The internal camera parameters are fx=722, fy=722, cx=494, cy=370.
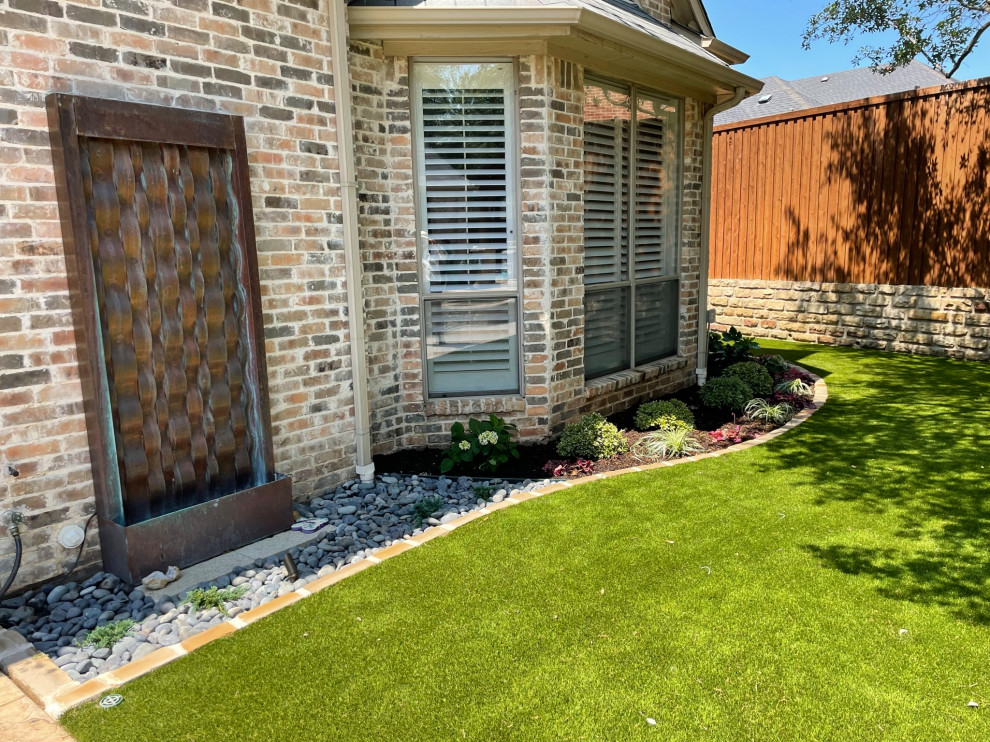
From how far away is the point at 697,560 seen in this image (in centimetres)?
390

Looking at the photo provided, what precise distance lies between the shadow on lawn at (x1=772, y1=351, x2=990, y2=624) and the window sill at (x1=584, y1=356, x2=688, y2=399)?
1.47 metres

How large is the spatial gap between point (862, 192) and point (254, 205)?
9040 mm

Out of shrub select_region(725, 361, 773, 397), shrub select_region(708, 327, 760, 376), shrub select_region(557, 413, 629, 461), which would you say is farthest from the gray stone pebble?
shrub select_region(708, 327, 760, 376)

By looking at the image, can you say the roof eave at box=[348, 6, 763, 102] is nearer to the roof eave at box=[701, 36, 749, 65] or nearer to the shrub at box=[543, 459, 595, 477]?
the roof eave at box=[701, 36, 749, 65]

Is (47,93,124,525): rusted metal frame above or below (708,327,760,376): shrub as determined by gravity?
above

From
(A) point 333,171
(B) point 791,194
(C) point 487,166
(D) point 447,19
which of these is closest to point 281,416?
(A) point 333,171

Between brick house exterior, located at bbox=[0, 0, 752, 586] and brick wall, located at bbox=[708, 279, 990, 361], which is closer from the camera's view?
Answer: brick house exterior, located at bbox=[0, 0, 752, 586]

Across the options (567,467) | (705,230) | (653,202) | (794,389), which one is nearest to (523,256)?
(567,467)

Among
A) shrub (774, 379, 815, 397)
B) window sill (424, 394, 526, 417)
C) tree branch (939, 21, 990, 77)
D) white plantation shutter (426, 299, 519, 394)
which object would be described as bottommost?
shrub (774, 379, 815, 397)

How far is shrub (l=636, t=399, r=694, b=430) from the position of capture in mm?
6215

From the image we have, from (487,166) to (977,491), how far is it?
417 cm

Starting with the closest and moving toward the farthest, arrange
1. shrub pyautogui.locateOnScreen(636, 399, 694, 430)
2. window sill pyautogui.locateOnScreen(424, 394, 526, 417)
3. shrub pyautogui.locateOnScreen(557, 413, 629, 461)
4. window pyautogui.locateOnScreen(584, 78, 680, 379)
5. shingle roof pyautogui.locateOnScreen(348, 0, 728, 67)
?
1. shingle roof pyautogui.locateOnScreen(348, 0, 728, 67)
2. shrub pyautogui.locateOnScreen(557, 413, 629, 461)
3. window sill pyautogui.locateOnScreen(424, 394, 526, 417)
4. shrub pyautogui.locateOnScreen(636, 399, 694, 430)
5. window pyautogui.locateOnScreen(584, 78, 680, 379)

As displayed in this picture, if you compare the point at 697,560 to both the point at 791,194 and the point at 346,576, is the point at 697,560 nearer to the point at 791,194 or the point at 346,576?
the point at 346,576

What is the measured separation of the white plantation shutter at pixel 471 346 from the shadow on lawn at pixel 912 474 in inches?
89.3
